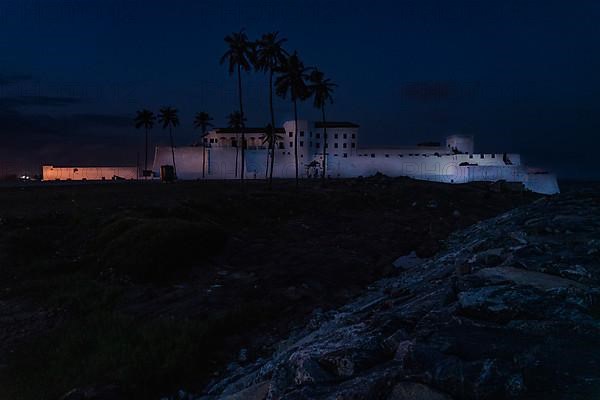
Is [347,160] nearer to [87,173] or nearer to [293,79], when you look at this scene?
[293,79]

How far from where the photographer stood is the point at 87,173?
277ft

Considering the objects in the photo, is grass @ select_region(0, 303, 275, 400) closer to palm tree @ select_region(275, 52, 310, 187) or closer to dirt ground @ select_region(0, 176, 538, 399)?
dirt ground @ select_region(0, 176, 538, 399)

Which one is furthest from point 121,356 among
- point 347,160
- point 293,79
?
point 347,160

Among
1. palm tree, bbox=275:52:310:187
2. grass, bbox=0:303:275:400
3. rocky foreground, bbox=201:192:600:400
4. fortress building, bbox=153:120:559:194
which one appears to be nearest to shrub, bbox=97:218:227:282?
grass, bbox=0:303:275:400

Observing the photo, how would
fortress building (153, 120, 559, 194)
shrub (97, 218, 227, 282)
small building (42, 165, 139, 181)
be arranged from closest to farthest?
shrub (97, 218, 227, 282)
fortress building (153, 120, 559, 194)
small building (42, 165, 139, 181)

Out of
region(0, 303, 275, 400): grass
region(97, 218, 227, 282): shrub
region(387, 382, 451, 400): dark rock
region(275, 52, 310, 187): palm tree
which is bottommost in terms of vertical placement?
region(0, 303, 275, 400): grass

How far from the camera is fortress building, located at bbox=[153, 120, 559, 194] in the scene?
7250 cm

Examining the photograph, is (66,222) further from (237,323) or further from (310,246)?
(237,323)

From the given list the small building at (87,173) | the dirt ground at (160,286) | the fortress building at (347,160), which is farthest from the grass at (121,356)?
the small building at (87,173)

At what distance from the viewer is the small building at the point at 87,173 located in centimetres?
8388

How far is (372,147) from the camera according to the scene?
285ft

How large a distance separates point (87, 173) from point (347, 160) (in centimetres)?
5800

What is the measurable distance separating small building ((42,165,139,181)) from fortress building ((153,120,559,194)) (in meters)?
6.24

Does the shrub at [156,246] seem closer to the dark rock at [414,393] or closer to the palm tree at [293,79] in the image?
the dark rock at [414,393]
